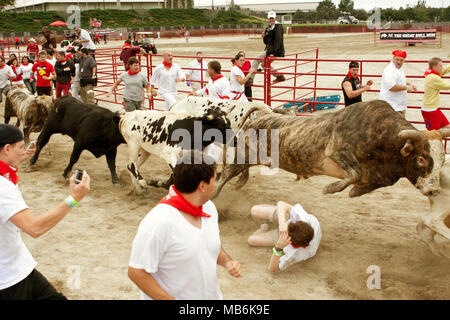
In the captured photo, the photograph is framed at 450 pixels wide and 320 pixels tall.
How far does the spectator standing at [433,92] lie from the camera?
23.2ft

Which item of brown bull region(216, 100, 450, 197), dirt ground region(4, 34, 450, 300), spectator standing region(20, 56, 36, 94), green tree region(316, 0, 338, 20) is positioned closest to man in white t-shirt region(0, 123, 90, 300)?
dirt ground region(4, 34, 450, 300)

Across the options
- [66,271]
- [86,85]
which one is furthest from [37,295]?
[86,85]

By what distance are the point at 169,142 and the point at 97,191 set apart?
5.23 feet

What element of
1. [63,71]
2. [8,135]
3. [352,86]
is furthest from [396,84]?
[63,71]

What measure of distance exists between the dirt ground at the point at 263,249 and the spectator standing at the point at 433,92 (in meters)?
1.14

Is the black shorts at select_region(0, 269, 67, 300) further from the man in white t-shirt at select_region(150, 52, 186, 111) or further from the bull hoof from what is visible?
the man in white t-shirt at select_region(150, 52, 186, 111)

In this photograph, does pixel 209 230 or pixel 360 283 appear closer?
pixel 209 230

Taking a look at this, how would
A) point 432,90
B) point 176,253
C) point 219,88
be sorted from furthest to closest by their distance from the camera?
point 219,88, point 432,90, point 176,253

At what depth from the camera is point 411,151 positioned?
440 centimetres

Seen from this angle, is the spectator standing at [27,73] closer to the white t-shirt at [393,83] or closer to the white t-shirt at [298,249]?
the white t-shirt at [393,83]

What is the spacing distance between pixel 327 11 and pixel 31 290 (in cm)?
9847

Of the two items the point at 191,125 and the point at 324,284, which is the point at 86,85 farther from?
the point at 324,284

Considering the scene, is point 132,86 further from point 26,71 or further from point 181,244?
point 181,244

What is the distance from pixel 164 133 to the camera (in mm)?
6230
